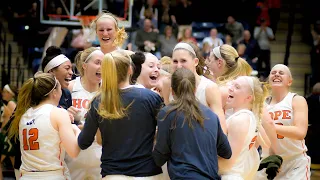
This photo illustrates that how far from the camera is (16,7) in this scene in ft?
57.0

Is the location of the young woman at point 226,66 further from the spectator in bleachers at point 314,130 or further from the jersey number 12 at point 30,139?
the spectator in bleachers at point 314,130

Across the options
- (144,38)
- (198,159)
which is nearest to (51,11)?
(144,38)

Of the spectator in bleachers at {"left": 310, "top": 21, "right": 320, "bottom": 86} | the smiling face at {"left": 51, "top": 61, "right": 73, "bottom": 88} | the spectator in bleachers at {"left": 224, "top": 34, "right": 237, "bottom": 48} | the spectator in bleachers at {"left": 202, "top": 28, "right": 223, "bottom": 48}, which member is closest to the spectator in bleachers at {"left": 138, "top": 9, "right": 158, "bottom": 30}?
the spectator in bleachers at {"left": 202, "top": 28, "right": 223, "bottom": 48}

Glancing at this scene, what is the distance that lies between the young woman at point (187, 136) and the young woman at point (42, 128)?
914mm

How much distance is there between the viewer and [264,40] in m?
16.5

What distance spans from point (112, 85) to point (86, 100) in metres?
1.50

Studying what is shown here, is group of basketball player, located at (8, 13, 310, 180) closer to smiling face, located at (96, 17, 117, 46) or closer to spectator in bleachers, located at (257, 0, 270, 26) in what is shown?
smiling face, located at (96, 17, 117, 46)

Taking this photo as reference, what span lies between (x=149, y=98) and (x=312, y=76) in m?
10.8

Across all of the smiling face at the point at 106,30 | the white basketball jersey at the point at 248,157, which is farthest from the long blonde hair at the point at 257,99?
the smiling face at the point at 106,30

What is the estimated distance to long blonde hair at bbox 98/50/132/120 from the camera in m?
5.12

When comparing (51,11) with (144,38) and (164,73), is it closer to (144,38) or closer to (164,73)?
(144,38)

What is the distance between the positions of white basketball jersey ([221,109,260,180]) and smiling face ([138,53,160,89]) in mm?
1085

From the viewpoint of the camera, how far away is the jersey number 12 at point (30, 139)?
5754 millimetres

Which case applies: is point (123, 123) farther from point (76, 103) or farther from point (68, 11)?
point (68, 11)
